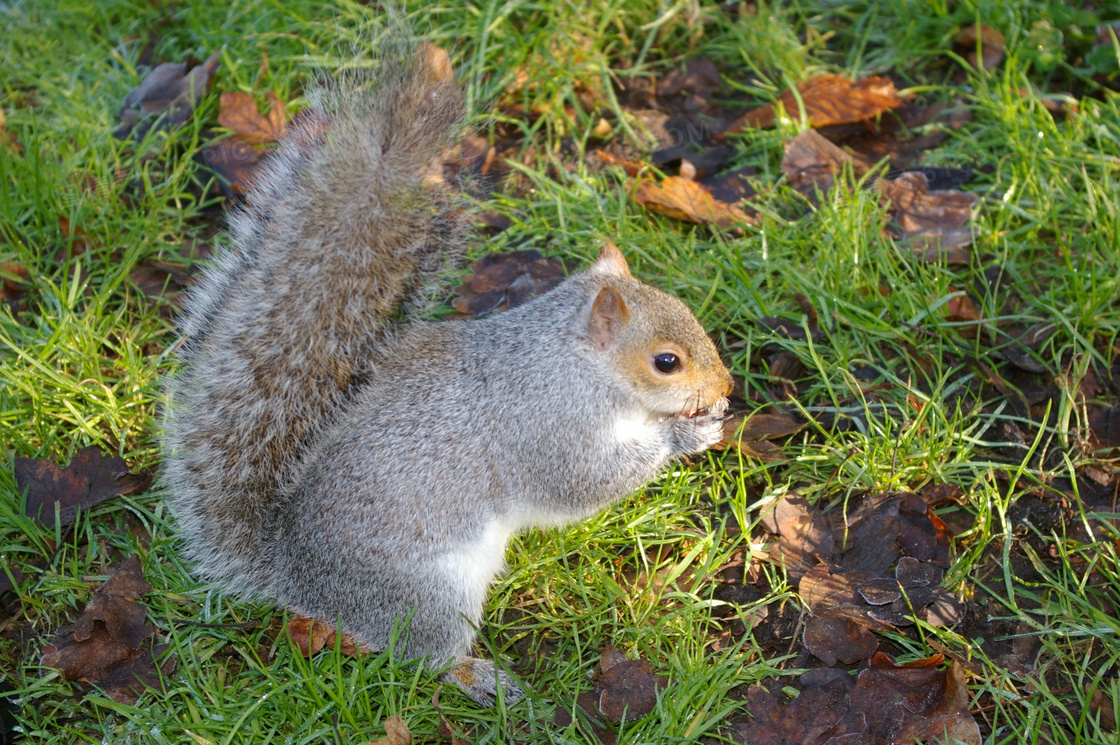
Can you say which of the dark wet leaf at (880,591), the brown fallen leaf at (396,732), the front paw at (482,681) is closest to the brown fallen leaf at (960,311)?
the dark wet leaf at (880,591)

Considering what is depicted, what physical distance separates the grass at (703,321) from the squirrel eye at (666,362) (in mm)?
431

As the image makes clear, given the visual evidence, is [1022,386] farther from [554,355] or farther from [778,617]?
[554,355]

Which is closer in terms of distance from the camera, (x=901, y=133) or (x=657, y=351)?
(x=657, y=351)

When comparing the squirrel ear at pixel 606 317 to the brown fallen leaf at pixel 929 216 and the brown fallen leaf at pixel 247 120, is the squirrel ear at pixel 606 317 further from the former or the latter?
the brown fallen leaf at pixel 247 120

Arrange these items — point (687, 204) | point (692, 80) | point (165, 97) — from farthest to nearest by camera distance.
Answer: point (692, 80), point (165, 97), point (687, 204)

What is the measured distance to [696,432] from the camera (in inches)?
A: 91.5

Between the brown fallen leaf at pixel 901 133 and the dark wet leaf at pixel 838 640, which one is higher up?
the brown fallen leaf at pixel 901 133

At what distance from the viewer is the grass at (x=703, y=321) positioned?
6.95 ft

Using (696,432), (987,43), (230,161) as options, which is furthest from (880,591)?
(230,161)

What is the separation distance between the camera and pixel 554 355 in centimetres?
221

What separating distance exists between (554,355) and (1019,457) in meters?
1.30

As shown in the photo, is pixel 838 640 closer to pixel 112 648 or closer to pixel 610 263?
pixel 610 263

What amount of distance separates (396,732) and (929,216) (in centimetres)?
225

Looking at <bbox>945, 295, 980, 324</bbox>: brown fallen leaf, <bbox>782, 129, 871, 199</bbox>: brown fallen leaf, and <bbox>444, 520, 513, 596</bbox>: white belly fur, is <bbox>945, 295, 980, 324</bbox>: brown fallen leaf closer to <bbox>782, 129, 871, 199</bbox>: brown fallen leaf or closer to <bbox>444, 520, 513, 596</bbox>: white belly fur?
<bbox>782, 129, 871, 199</bbox>: brown fallen leaf
